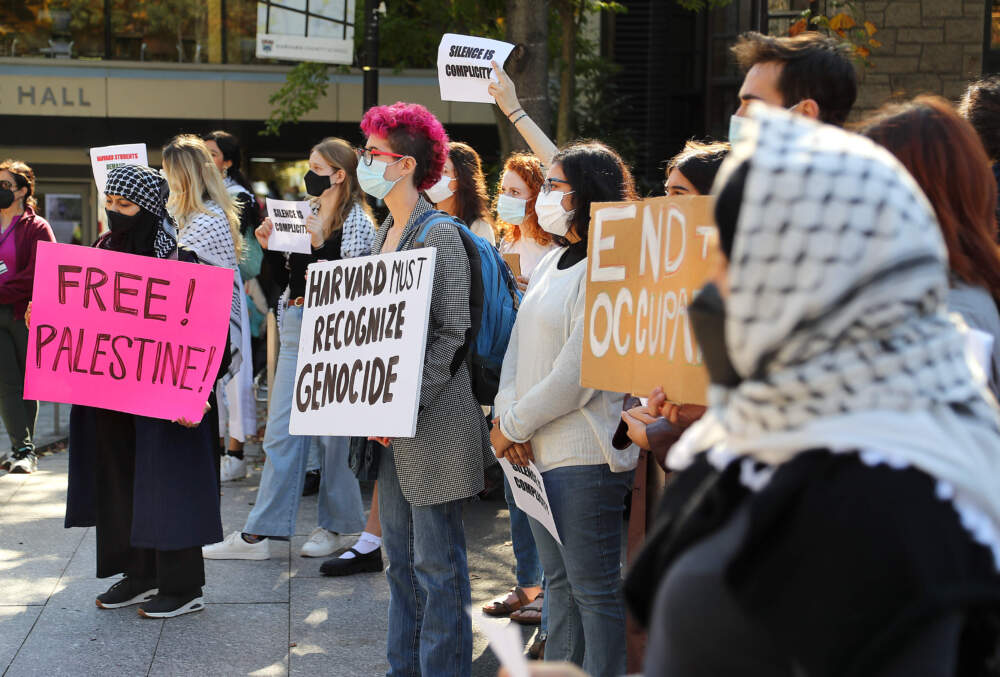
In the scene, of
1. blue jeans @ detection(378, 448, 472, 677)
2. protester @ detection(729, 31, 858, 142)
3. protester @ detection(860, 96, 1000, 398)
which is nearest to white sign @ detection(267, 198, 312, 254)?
blue jeans @ detection(378, 448, 472, 677)

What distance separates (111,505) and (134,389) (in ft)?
2.10

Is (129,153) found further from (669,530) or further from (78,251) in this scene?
(669,530)

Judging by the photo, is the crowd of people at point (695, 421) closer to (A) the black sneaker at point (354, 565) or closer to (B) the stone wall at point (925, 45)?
(A) the black sneaker at point (354, 565)

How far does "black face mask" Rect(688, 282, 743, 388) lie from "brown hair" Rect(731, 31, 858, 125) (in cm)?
158

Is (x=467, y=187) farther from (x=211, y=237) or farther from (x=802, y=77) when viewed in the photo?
(x=802, y=77)

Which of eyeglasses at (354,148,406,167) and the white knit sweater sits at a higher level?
eyeglasses at (354,148,406,167)

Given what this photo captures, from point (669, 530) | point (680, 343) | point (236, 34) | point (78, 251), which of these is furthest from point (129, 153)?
point (236, 34)

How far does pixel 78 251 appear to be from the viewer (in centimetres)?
488

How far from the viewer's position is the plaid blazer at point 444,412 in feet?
12.3

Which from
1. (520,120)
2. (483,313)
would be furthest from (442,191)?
(483,313)

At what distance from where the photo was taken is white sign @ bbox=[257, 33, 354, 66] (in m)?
10.9

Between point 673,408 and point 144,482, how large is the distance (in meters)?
2.77

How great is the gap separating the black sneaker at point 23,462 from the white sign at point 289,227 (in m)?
3.44

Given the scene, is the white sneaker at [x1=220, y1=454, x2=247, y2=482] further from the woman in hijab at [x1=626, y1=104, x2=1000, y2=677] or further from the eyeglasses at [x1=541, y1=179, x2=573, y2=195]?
the woman in hijab at [x1=626, y1=104, x2=1000, y2=677]
